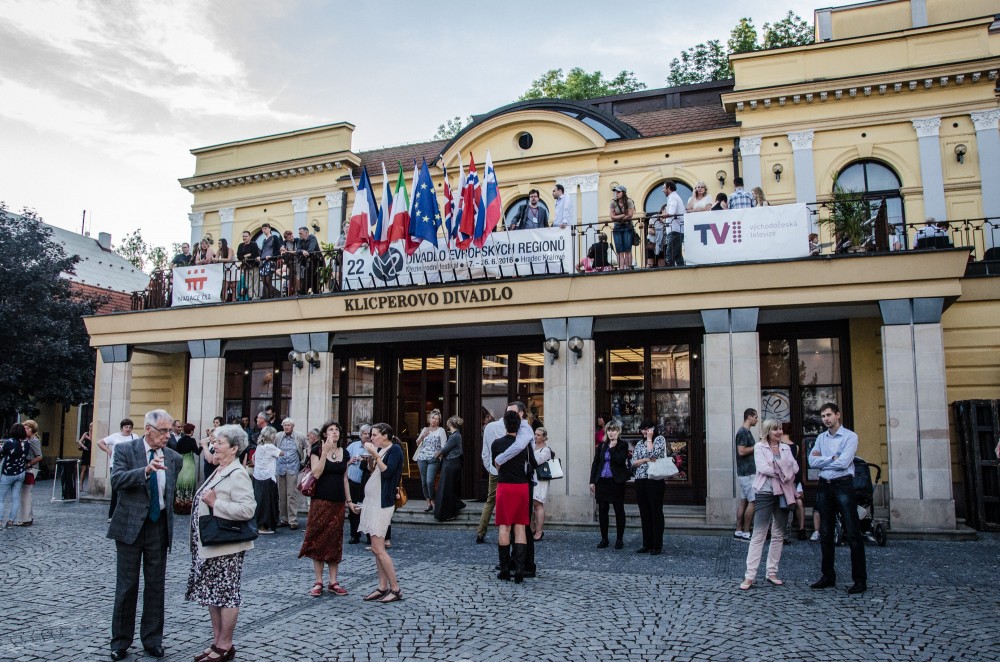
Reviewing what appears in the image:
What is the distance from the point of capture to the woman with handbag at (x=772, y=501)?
27.4 feet

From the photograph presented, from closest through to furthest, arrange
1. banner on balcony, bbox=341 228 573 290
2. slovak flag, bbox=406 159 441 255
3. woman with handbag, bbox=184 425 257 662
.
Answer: woman with handbag, bbox=184 425 257 662 → banner on balcony, bbox=341 228 573 290 → slovak flag, bbox=406 159 441 255

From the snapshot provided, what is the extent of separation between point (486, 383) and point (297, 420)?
417 cm

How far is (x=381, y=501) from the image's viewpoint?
8.19 metres

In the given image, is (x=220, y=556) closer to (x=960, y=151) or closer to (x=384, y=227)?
(x=384, y=227)

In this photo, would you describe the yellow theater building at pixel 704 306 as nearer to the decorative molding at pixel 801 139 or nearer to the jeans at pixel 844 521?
the decorative molding at pixel 801 139

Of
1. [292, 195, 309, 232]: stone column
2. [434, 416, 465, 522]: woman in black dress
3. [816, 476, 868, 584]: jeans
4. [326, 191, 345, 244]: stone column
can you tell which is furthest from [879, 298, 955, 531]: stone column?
[292, 195, 309, 232]: stone column

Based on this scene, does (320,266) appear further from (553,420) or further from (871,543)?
(871,543)

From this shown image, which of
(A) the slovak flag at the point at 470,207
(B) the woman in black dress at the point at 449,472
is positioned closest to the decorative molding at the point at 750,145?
(A) the slovak flag at the point at 470,207

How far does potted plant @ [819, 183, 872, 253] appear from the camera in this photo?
44.2ft

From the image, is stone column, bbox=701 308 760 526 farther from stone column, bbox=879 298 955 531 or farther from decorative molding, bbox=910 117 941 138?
decorative molding, bbox=910 117 941 138

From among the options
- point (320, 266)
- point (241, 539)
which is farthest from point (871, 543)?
point (320, 266)

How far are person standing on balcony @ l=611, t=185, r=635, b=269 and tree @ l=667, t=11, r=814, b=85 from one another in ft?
43.2

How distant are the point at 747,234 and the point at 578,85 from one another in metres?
19.6

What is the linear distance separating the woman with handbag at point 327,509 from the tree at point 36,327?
20.2m
